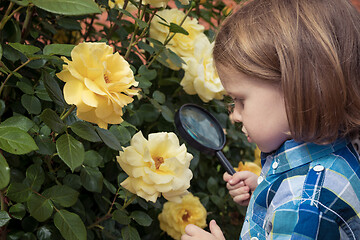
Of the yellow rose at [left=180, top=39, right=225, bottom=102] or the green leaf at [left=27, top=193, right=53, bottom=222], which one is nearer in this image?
Answer: the green leaf at [left=27, top=193, right=53, bottom=222]

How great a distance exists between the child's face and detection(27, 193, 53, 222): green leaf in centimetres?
44

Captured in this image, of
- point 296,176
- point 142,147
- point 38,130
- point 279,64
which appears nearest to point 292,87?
point 279,64

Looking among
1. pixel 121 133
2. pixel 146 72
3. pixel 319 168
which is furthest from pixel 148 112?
pixel 319 168

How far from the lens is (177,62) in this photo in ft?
4.20

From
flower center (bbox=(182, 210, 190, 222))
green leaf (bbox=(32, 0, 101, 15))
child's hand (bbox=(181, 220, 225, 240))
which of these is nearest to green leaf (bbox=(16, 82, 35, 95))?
green leaf (bbox=(32, 0, 101, 15))

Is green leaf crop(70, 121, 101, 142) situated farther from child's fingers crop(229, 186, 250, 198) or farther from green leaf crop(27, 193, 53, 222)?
child's fingers crop(229, 186, 250, 198)

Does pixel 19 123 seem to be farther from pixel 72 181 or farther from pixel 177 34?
pixel 177 34

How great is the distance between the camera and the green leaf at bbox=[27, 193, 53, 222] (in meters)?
1.00

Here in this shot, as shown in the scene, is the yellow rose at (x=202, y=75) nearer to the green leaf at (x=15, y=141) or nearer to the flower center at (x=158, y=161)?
the flower center at (x=158, y=161)

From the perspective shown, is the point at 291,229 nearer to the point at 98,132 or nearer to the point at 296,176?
the point at 296,176

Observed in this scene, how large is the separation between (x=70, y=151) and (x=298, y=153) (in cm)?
45

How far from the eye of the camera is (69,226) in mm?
1013

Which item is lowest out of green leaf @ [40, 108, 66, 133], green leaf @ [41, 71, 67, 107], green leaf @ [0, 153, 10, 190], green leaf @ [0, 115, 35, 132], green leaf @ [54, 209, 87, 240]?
green leaf @ [54, 209, 87, 240]

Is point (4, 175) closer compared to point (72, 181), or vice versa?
point (4, 175)
